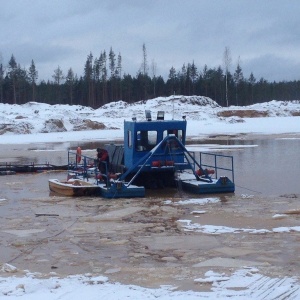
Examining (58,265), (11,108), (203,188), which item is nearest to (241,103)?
(11,108)

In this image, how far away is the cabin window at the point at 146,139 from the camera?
20616 millimetres

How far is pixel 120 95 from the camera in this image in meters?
107

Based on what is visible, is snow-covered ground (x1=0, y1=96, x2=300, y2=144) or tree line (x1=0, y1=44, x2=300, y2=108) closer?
snow-covered ground (x1=0, y1=96, x2=300, y2=144)

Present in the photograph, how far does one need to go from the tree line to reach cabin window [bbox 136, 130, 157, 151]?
79746 mm

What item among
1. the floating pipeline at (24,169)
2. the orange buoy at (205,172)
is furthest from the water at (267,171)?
the floating pipeline at (24,169)

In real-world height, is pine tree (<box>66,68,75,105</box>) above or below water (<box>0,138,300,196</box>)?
above

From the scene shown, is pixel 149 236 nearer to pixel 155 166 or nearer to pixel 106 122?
pixel 155 166

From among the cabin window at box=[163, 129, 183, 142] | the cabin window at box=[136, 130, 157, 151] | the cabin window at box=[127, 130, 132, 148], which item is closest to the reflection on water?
the cabin window at box=[163, 129, 183, 142]

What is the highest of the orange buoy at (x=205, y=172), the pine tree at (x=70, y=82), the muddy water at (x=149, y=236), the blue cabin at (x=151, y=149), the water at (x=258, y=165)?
the pine tree at (x=70, y=82)

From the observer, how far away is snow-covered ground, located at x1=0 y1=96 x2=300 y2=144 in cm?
6100

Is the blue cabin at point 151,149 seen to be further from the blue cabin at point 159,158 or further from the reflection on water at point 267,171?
the reflection on water at point 267,171

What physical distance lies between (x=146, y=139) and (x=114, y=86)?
88.8 meters

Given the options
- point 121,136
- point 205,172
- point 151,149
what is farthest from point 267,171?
point 121,136

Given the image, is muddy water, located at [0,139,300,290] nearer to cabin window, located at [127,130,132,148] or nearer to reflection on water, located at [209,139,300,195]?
reflection on water, located at [209,139,300,195]
